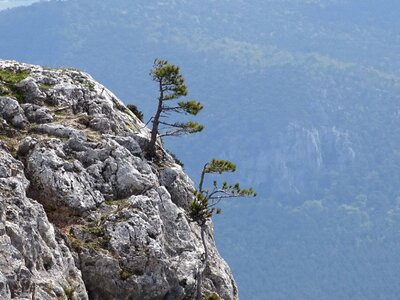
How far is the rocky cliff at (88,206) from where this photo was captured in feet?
137

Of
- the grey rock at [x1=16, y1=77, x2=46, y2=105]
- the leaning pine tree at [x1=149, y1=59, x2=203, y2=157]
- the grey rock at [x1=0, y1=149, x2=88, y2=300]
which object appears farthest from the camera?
the leaning pine tree at [x1=149, y1=59, x2=203, y2=157]

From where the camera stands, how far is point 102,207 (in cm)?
4753

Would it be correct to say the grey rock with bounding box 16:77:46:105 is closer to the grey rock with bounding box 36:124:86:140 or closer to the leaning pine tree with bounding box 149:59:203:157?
the grey rock with bounding box 36:124:86:140

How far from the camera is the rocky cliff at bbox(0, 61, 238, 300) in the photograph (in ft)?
137

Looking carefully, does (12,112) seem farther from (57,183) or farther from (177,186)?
(177,186)

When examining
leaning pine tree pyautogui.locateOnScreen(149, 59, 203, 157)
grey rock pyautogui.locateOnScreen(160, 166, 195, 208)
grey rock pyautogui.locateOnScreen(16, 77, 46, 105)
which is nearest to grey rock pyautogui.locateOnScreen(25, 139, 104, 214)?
grey rock pyautogui.locateOnScreen(160, 166, 195, 208)

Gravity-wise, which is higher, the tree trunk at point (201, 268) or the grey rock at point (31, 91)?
the grey rock at point (31, 91)

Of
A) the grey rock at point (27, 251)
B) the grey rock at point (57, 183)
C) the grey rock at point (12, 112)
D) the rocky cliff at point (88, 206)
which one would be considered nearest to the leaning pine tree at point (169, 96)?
the rocky cliff at point (88, 206)

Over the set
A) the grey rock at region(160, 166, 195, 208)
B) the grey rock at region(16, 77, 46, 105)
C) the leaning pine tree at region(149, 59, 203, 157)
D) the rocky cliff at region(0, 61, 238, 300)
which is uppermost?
the leaning pine tree at region(149, 59, 203, 157)

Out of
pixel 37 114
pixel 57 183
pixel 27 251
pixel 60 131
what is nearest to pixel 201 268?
pixel 57 183

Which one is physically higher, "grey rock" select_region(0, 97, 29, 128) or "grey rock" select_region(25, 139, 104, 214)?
"grey rock" select_region(0, 97, 29, 128)

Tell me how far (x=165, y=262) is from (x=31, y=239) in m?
7.91

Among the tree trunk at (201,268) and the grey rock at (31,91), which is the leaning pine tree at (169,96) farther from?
the grey rock at (31,91)

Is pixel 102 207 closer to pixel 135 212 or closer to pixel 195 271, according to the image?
pixel 135 212
